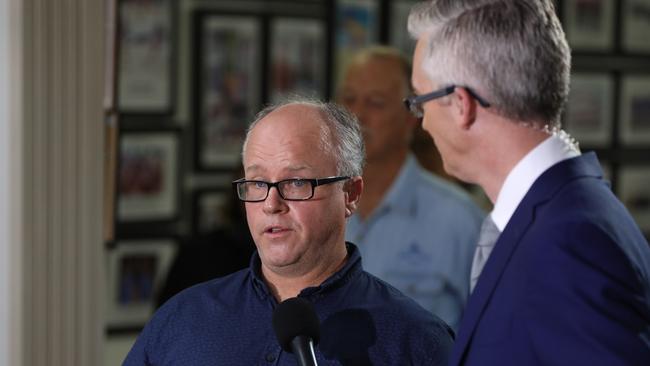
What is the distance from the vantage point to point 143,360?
6.39 feet

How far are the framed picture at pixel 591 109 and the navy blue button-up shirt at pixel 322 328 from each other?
3.62 m

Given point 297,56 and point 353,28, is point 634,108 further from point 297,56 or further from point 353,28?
point 297,56

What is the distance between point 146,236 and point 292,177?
2.75m

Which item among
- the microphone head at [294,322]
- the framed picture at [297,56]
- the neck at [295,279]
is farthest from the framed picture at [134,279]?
the microphone head at [294,322]

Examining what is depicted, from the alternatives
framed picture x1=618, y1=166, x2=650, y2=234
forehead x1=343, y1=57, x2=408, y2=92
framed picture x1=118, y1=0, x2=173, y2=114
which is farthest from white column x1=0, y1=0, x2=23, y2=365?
framed picture x1=618, y1=166, x2=650, y2=234

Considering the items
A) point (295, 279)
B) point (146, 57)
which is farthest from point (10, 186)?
point (146, 57)

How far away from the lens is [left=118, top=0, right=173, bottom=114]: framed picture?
4375 mm

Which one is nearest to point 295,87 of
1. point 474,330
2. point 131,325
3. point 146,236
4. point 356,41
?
point 356,41

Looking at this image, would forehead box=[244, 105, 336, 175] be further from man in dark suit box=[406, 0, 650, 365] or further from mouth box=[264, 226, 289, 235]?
man in dark suit box=[406, 0, 650, 365]

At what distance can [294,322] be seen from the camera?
1.70m

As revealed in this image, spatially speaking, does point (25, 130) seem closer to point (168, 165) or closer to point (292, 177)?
point (292, 177)

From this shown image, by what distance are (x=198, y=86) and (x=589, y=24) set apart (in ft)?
6.55

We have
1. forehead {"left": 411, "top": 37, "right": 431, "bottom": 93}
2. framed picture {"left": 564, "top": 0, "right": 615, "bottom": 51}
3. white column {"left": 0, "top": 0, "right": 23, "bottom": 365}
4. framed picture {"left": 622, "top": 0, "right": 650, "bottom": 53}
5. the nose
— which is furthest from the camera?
framed picture {"left": 622, "top": 0, "right": 650, "bottom": 53}

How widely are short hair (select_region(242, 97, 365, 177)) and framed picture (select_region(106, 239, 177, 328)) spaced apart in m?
2.60
